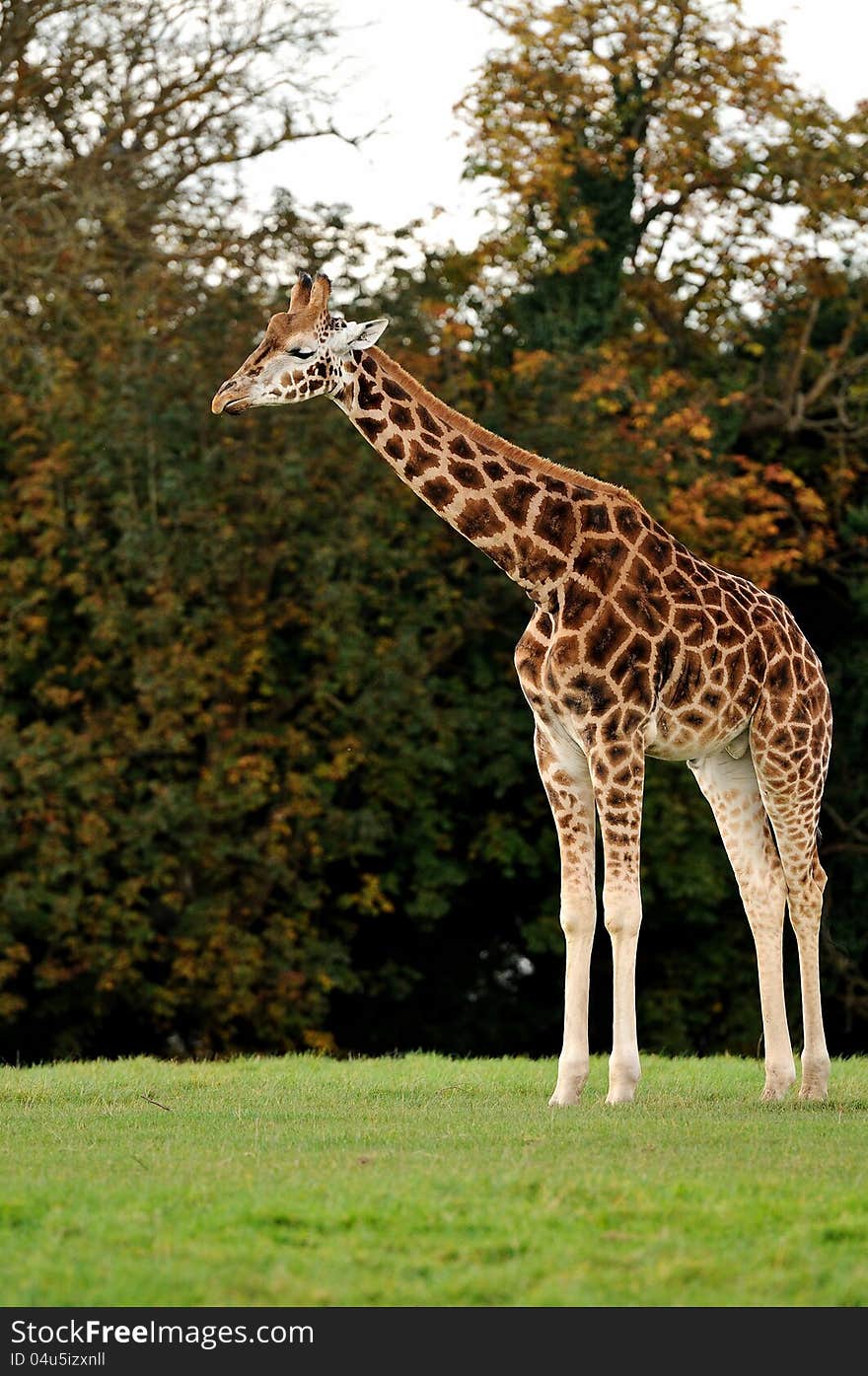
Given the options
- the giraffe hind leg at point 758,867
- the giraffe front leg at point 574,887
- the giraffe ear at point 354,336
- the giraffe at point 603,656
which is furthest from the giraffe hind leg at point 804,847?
the giraffe ear at point 354,336

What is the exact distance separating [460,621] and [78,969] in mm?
5813

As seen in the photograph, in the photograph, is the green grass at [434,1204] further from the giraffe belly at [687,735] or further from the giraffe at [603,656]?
the giraffe belly at [687,735]

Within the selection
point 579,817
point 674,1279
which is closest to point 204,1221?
point 674,1279

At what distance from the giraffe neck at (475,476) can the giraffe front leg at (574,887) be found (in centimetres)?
84

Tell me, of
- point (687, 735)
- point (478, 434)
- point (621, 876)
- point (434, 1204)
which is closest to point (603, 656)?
point (687, 735)

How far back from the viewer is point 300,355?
1030 cm

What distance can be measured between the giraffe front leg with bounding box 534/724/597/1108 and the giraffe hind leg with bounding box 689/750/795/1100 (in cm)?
119

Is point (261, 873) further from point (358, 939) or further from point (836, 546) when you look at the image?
point (836, 546)

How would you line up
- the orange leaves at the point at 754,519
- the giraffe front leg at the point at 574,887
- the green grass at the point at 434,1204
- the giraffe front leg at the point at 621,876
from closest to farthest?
the green grass at the point at 434,1204 < the giraffe front leg at the point at 621,876 < the giraffe front leg at the point at 574,887 < the orange leaves at the point at 754,519

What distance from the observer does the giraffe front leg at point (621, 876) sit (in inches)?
393

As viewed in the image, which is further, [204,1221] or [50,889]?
[50,889]

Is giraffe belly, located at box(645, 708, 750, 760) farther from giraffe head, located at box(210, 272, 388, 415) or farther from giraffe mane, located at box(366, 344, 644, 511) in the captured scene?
giraffe head, located at box(210, 272, 388, 415)

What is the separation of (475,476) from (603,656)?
119cm

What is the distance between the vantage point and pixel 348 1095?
36.4ft
